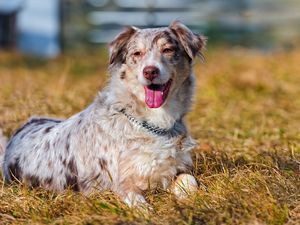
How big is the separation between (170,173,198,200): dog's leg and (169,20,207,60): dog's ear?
0.95m

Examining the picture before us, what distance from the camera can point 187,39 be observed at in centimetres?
639

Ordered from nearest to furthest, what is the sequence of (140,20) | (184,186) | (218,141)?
(184,186), (218,141), (140,20)

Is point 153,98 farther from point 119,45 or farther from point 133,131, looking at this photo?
point 119,45

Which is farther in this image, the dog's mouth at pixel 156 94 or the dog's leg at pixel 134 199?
the dog's mouth at pixel 156 94

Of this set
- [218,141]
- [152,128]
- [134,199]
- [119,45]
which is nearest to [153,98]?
[152,128]

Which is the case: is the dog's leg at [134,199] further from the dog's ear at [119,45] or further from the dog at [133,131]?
the dog's ear at [119,45]

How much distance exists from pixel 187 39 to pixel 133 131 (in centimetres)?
84

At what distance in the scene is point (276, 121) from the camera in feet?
31.1

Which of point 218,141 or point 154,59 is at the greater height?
point 154,59

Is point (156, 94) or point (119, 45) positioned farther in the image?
point (119, 45)

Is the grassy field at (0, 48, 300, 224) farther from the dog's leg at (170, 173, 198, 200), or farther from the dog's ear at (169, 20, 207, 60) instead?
the dog's ear at (169, 20, 207, 60)

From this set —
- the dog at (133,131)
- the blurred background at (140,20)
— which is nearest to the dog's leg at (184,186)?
the dog at (133,131)

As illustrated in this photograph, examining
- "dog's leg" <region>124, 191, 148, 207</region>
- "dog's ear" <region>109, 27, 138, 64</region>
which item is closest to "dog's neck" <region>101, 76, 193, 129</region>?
"dog's ear" <region>109, 27, 138, 64</region>

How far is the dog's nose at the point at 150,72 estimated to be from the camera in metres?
5.96
